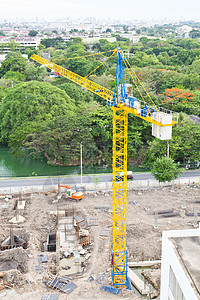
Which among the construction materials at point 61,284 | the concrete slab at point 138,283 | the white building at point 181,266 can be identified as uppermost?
the white building at point 181,266

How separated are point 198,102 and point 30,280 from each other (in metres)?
36.8

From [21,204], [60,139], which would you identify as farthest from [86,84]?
[21,204]

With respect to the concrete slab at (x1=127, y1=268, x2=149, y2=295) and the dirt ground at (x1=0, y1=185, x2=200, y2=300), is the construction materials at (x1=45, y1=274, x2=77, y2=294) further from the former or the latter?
the concrete slab at (x1=127, y1=268, x2=149, y2=295)

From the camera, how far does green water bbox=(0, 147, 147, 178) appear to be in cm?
3775

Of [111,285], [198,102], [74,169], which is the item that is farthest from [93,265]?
[198,102]

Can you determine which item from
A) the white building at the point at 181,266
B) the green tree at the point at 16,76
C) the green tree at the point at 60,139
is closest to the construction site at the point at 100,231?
the white building at the point at 181,266

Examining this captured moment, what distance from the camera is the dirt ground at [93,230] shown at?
20219 mm

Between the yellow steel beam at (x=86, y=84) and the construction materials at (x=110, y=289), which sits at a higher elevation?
the yellow steel beam at (x=86, y=84)

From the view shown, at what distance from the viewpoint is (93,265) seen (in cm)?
2212

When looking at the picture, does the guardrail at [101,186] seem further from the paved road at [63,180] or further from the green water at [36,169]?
the green water at [36,169]

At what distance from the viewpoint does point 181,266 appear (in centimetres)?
1297

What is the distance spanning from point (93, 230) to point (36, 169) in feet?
49.9

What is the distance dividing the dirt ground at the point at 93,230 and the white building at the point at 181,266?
6471 mm

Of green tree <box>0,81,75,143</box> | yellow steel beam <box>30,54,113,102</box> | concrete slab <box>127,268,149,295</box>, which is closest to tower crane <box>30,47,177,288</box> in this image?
concrete slab <box>127,268,149,295</box>
